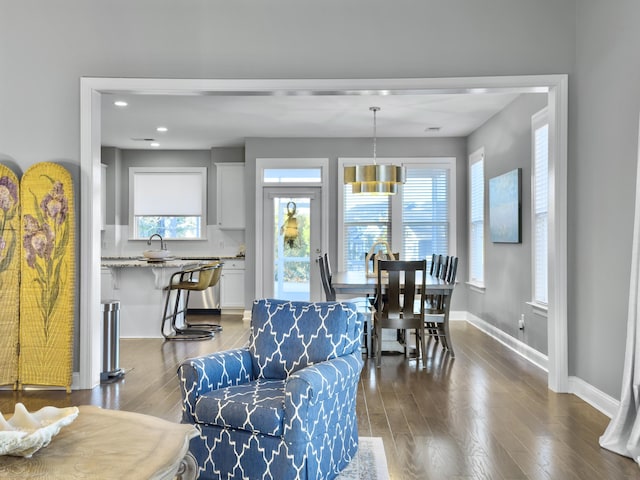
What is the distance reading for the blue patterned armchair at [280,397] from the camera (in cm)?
232

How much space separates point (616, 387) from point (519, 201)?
259 centimetres

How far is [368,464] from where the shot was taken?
109 inches

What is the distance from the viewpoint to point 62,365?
13.8 ft

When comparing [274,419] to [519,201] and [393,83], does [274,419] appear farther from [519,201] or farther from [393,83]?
[519,201]

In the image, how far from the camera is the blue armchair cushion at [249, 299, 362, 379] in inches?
109

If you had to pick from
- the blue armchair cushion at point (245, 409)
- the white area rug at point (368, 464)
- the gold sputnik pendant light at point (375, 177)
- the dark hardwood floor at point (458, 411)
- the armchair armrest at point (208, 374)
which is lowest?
the dark hardwood floor at point (458, 411)

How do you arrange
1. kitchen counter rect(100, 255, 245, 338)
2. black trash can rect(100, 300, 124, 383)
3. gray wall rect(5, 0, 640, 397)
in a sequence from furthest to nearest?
kitchen counter rect(100, 255, 245, 338)
black trash can rect(100, 300, 124, 383)
gray wall rect(5, 0, 640, 397)

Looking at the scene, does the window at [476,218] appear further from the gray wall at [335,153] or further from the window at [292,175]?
the window at [292,175]

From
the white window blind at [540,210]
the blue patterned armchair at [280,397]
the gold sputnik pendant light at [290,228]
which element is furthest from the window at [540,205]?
the gold sputnik pendant light at [290,228]

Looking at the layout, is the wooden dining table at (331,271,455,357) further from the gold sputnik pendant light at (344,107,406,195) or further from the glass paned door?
the glass paned door

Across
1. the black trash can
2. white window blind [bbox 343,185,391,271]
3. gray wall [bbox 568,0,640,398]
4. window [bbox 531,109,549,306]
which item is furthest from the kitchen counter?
gray wall [bbox 568,0,640,398]

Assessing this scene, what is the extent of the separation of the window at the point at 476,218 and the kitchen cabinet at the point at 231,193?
3.57 m

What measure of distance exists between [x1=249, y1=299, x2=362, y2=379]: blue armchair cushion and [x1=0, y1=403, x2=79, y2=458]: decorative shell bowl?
3.71 ft

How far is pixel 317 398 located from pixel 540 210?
12.2 ft
